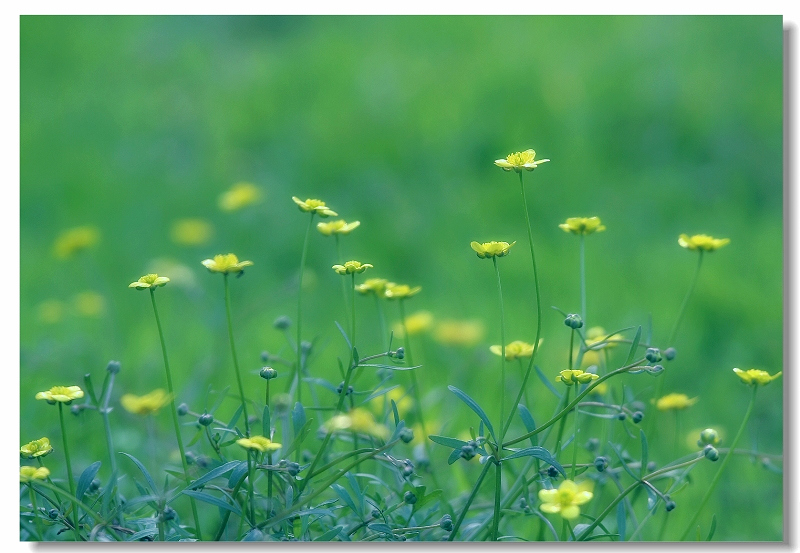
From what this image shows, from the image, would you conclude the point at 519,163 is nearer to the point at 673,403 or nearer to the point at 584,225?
the point at 584,225

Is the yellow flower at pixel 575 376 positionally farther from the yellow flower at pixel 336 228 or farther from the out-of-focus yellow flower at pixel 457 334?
the out-of-focus yellow flower at pixel 457 334

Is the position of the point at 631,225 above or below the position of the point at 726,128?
below

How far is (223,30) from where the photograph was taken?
176 centimetres

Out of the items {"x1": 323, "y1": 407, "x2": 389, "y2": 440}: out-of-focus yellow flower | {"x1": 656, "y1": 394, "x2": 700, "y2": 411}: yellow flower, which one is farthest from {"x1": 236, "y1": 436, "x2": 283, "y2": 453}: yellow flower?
{"x1": 656, "y1": 394, "x2": 700, "y2": 411}: yellow flower

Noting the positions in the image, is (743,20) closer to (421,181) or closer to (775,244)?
(775,244)

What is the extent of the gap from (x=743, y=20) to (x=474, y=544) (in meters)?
1.11

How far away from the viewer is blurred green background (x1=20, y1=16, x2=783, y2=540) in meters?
1.66

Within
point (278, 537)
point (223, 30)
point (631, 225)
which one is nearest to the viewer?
point (278, 537)

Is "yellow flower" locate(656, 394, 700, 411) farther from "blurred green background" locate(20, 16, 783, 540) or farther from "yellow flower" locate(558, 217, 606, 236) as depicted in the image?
"blurred green background" locate(20, 16, 783, 540)

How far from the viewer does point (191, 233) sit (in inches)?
75.5

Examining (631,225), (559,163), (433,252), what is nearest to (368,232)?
(433,252)

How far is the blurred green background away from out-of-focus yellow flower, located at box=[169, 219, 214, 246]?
6 cm

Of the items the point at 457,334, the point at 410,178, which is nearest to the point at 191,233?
the point at 410,178
